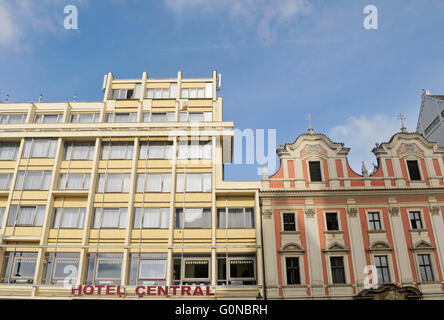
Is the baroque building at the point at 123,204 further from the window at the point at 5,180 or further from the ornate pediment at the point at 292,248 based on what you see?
the ornate pediment at the point at 292,248

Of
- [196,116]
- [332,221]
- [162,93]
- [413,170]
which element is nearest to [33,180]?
[162,93]

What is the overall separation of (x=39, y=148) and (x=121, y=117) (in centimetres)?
766

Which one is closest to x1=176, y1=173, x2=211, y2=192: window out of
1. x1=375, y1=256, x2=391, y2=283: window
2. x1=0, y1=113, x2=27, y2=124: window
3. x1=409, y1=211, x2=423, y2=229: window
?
x1=375, y1=256, x2=391, y2=283: window

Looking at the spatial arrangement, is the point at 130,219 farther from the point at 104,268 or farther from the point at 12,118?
the point at 12,118

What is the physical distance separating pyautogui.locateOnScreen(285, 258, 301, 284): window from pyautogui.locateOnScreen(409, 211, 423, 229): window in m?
9.63

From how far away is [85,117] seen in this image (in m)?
35.4

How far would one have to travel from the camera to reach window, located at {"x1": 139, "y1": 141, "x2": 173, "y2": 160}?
107 ft

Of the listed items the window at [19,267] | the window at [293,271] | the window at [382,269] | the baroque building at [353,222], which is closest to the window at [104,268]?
the window at [19,267]

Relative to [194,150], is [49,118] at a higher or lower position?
higher

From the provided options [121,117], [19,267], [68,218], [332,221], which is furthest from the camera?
[121,117]

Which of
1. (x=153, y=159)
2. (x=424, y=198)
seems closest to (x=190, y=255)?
(x=153, y=159)

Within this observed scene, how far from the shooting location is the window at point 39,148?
3262cm
